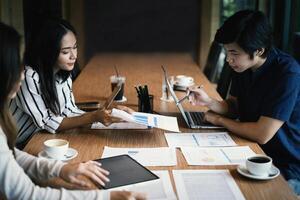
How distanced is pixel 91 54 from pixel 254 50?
11.4ft

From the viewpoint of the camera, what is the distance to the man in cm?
186

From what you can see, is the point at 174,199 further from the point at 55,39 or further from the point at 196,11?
the point at 196,11

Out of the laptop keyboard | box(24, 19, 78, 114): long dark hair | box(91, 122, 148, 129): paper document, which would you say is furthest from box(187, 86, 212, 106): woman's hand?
box(24, 19, 78, 114): long dark hair

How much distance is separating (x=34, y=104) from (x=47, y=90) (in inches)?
3.6

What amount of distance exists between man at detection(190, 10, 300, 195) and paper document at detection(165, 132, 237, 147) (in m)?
0.07

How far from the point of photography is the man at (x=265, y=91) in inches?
73.0

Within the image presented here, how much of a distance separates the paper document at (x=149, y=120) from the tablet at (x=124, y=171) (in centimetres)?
27

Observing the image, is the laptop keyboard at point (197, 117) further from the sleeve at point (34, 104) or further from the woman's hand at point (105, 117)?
the sleeve at point (34, 104)

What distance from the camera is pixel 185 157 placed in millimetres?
1696

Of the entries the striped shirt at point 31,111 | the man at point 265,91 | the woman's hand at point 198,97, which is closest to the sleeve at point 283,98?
the man at point 265,91

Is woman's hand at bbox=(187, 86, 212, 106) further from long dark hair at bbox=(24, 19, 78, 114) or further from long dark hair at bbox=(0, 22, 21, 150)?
long dark hair at bbox=(0, 22, 21, 150)

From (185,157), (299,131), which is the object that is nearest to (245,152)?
(185,157)

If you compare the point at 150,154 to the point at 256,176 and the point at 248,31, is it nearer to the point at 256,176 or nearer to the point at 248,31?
the point at 256,176

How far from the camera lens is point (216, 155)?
5.65 feet
